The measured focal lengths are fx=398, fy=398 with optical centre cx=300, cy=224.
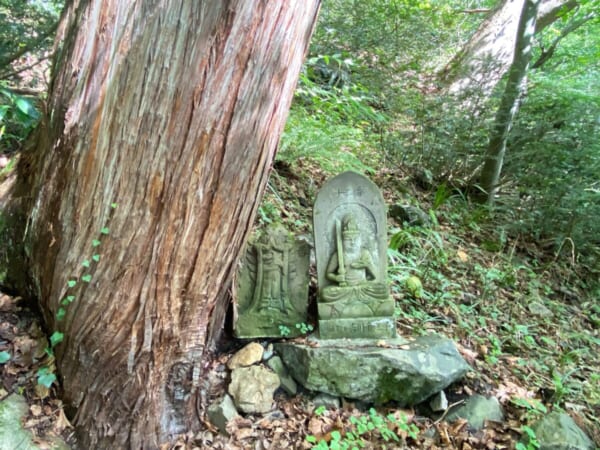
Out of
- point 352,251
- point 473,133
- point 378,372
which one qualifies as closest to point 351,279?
point 352,251

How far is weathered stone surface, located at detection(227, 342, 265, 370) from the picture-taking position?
2627 mm

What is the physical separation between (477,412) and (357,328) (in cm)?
90

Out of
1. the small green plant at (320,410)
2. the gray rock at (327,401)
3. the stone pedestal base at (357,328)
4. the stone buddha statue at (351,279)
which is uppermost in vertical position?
the stone buddha statue at (351,279)

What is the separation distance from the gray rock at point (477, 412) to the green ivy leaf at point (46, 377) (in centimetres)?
233

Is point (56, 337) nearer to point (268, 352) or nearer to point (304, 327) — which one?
point (268, 352)

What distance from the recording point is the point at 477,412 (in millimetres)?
2525

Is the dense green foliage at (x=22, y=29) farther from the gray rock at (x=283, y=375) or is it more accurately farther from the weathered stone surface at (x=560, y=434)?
the weathered stone surface at (x=560, y=434)

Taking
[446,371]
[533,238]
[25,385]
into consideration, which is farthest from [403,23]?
[25,385]

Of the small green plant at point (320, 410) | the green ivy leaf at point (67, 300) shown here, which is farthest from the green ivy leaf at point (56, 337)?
the small green plant at point (320, 410)

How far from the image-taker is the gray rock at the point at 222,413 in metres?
2.40

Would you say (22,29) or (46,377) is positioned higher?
(22,29)

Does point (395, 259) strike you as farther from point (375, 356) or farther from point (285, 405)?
point (285, 405)

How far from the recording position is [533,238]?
187 inches

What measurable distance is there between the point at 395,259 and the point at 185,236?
94.8 inches
